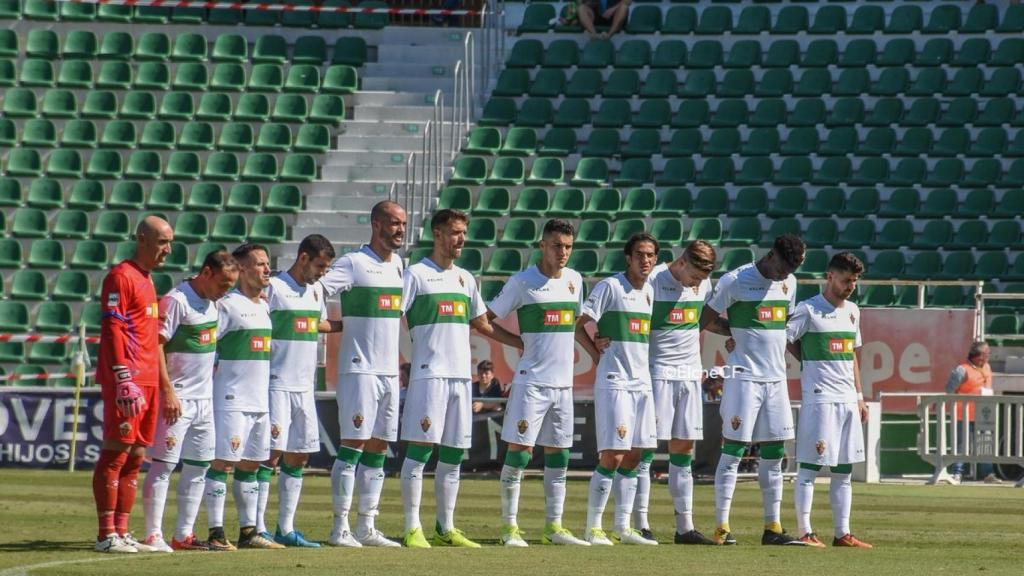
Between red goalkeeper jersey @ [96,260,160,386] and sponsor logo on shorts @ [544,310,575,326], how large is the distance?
10.4 feet

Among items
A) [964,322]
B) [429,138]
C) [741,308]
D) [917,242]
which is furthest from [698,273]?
[429,138]

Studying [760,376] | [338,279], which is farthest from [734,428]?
[338,279]

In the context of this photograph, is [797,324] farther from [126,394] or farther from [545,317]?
[126,394]

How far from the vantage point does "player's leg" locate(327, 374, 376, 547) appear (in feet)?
41.3

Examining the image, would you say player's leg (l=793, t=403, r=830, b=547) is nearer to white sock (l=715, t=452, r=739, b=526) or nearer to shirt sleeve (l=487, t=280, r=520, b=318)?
white sock (l=715, t=452, r=739, b=526)

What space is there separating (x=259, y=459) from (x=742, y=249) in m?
15.2

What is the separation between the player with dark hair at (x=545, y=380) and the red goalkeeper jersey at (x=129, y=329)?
9.57 feet

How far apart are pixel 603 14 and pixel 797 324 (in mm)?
18239

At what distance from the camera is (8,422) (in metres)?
21.3

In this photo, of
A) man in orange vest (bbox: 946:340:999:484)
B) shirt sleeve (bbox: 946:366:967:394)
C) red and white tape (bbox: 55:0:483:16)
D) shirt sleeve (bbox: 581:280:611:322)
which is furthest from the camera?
red and white tape (bbox: 55:0:483:16)

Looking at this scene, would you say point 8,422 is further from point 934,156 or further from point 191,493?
point 934,156

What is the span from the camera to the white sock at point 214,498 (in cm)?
1211

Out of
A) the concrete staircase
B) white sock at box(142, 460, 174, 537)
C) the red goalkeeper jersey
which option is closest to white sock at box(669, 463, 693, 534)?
white sock at box(142, 460, 174, 537)

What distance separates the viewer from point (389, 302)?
12.9 m
